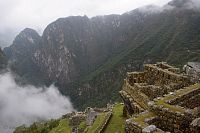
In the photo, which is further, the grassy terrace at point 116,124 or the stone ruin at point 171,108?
the grassy terrace at point 116,124

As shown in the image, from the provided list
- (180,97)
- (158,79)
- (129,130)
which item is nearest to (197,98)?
(180,97)

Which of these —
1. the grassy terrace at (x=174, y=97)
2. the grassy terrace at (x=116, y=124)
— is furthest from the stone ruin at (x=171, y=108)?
the grassy terrace at (x=116, y=124)

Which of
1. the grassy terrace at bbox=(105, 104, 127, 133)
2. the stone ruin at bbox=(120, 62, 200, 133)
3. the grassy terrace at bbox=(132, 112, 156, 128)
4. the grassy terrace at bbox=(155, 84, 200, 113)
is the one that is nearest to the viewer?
the stone ruin at bbox=(120, 62, 200, 133)

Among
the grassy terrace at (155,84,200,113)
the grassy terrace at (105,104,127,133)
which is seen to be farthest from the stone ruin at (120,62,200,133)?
the grassy terrace at (105,104,127,133)

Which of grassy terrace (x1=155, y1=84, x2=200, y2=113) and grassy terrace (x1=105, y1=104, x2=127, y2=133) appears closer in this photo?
grassy terrace (x1=155, y1=84, x2=200, y2=113)

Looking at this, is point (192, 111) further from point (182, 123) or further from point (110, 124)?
point (110, 124)

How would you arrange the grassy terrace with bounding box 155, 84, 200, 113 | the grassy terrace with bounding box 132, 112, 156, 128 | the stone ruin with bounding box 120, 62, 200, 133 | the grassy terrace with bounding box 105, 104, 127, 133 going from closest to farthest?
the stone ruin with bounding box 120, 62, 200, 133 < the grassy terrace with bounding box 132, 112, 156, 128 < the grassy terrace with bounding box 155, 84, 200, 113 < the grassy terrace with bounding box 105, 104, 127, 133

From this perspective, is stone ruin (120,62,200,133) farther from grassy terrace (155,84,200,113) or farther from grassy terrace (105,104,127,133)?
grassy terrace (105,104,127,133)

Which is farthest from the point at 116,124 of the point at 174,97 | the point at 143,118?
the point at 143,118

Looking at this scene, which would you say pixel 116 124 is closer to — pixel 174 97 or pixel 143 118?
pixel 174 97

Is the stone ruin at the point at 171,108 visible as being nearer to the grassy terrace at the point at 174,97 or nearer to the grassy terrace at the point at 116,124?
the grassy terrace at the point at 174,97

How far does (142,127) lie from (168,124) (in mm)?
972

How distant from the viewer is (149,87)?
21672 millimetres

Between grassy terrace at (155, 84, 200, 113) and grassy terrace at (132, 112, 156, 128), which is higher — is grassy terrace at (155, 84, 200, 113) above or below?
above
